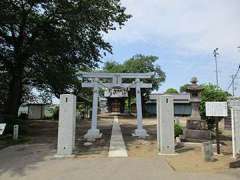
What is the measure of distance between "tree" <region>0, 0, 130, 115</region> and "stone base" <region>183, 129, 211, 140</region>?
936 centimetres

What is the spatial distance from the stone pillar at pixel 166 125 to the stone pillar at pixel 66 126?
3551 mm

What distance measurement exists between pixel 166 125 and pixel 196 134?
348cm

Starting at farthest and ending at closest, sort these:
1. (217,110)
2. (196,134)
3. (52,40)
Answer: (52,40)
(196,134)
(217,110)

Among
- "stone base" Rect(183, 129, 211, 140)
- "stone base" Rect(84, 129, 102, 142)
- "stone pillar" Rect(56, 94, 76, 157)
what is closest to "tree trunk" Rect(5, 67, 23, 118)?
"stone base" Rect(84, 129, 102, 142)

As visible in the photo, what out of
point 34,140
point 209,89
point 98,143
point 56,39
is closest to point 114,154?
point 98,143

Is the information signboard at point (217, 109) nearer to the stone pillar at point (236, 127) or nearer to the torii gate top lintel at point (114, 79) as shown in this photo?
the stone pillar at point (236, 127)

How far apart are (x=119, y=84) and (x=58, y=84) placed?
5104mm

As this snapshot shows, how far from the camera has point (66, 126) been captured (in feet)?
44.8

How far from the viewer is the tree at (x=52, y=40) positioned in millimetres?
22109

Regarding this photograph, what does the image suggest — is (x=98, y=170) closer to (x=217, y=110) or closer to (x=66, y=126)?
(x=66, y=126)

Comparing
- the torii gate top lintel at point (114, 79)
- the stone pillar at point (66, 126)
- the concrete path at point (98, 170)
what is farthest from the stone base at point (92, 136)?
the concrete path at point (98, 170)

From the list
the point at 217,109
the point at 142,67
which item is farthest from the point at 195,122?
the point at 142,67

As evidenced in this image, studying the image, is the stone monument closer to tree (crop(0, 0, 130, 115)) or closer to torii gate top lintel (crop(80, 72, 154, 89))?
torii gate top lintel (crop(80, 72, 154, 89))

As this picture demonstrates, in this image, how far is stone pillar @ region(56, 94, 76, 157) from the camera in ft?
43.7
